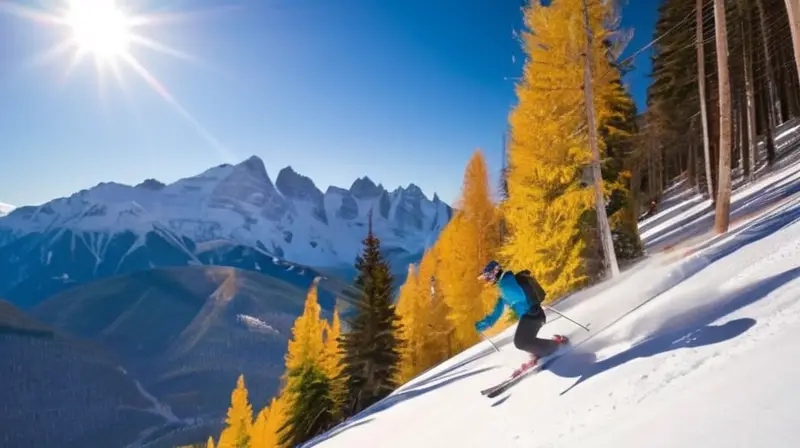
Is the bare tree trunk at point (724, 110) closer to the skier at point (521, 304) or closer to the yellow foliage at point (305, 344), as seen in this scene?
the skier at point (521, 304)

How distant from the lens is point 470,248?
94.6ft

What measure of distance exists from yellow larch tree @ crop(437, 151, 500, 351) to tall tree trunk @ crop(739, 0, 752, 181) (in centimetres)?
1318

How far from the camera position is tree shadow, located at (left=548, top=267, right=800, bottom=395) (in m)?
6.11

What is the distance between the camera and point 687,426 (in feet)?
13.8

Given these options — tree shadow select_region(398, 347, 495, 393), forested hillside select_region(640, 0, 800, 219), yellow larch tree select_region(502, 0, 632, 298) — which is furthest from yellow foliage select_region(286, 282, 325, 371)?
forested hillside select_region(640, 0, 800, 219)

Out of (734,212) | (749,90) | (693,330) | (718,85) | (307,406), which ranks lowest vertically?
(307,406)

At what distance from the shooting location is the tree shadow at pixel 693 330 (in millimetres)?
6105

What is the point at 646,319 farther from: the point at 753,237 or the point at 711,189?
the point at 711,189

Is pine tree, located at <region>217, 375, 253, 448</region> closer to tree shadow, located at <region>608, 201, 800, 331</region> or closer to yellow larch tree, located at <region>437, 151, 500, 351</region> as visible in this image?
yellow larch tree, located at <region>437, 151, 500, 351</region>

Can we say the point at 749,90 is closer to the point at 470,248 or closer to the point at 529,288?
the point at 470,248

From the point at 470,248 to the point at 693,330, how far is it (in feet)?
73.1

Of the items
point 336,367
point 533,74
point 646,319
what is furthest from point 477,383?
point 336,367

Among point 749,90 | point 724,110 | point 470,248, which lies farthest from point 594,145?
point 749,90

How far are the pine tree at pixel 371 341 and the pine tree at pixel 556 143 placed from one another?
28.7 ft
